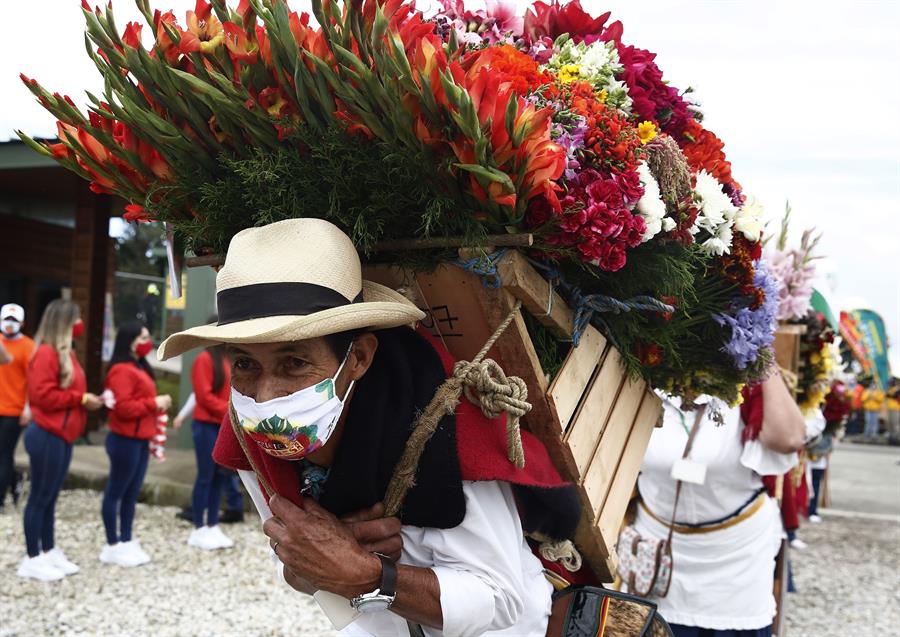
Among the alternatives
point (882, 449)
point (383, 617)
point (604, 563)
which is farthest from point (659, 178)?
point (882, 449)

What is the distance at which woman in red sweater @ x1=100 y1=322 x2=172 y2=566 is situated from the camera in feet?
22.6

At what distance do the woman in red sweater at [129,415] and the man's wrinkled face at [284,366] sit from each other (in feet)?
17.9

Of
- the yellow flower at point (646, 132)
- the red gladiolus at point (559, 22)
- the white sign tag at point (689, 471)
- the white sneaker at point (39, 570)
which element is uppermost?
the red gladiolus at point (559, 22)

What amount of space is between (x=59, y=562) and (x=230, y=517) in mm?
2184

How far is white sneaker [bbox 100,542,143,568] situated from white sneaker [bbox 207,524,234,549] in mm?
781

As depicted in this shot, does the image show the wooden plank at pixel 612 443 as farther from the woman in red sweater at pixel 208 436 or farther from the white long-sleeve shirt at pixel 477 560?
the woman in red sweater at pixel 208 436

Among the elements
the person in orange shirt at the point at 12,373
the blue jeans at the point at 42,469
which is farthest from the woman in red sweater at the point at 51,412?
the person in orange shirt at the point at 12,373

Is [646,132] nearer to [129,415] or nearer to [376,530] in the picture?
[376,530]

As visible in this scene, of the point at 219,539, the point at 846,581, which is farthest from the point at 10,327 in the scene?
the point at 846,581

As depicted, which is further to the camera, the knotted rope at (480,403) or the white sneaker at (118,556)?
the white sneaker at (118,556)

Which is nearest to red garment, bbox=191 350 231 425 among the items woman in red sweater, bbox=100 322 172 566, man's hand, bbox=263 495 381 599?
woman in red sweater, bbox=100 322 172 566

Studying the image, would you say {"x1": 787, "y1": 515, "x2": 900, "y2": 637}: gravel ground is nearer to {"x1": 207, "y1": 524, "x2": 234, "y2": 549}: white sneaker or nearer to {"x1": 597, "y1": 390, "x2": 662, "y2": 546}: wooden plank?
{"x1": 207, "y1": 524, "x2": 234, "y2": 549}: white sneaker

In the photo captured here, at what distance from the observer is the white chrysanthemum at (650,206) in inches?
78.0

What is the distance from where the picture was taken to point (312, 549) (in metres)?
1.90
